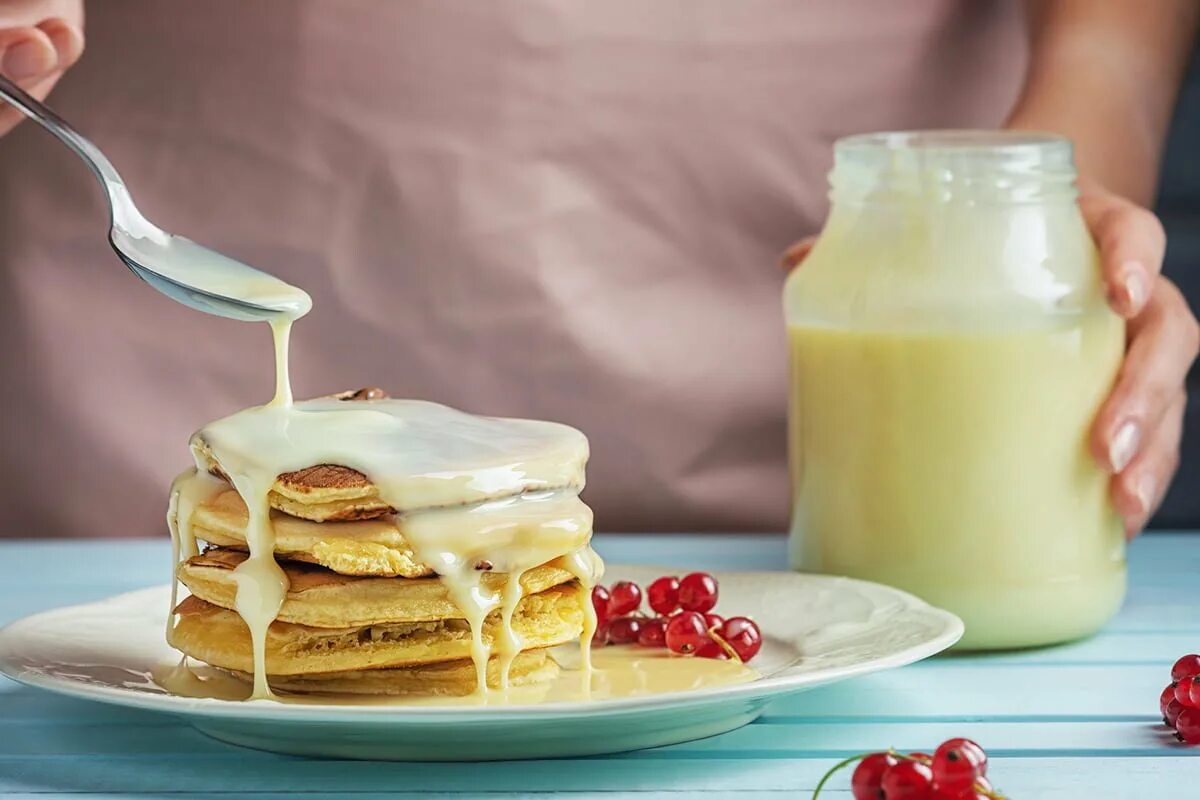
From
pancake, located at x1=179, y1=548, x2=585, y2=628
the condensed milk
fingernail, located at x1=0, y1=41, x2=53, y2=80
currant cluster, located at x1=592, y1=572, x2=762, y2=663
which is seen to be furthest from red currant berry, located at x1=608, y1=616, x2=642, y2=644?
fingernail, located at x1=0, y1=41, x2=53, y2=80

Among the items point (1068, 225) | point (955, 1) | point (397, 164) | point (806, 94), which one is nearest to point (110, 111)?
point (397, 164)

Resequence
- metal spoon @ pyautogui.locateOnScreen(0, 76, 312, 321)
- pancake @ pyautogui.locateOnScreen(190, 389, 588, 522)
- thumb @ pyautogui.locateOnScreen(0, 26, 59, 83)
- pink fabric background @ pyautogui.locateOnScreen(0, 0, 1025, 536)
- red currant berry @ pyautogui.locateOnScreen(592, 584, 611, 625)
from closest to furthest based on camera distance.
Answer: pancake @ pyautogui.locateOnScreen(190, 389, 588, 522)
metal spoon @ pyautogui.locateOnScreen(0, 76, 312, 321)
red currant berry @ pyautogui.locateOnScreen(592, 584, 611, 625)
thumb @ pyautogui.locateOnScreen(0, 26, 59, 83)
pink fabric background @ pyautogui.locateOnScreen(0, 0, 1025, 536)

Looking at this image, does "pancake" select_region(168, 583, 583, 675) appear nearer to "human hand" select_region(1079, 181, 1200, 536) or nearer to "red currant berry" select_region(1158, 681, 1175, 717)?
"red currant berry" select_region(1158, 681, 1175, 717)

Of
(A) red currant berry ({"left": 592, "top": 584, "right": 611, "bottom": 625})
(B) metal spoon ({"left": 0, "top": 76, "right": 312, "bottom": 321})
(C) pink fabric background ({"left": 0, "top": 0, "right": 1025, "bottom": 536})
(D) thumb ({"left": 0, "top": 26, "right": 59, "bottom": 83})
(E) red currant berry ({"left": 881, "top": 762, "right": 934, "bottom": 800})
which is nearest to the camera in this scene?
(E) red currant berry ({"left": 881, "top": 762, "right": 934, "bottom": 800})

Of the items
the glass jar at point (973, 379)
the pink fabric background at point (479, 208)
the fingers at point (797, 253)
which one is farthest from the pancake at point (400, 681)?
the pink fabric background at point (479, 208)

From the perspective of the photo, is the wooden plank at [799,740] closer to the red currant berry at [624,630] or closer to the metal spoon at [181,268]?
the red currant berry at [624,630]

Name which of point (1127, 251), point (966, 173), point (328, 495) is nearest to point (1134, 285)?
point (1127, 251)
